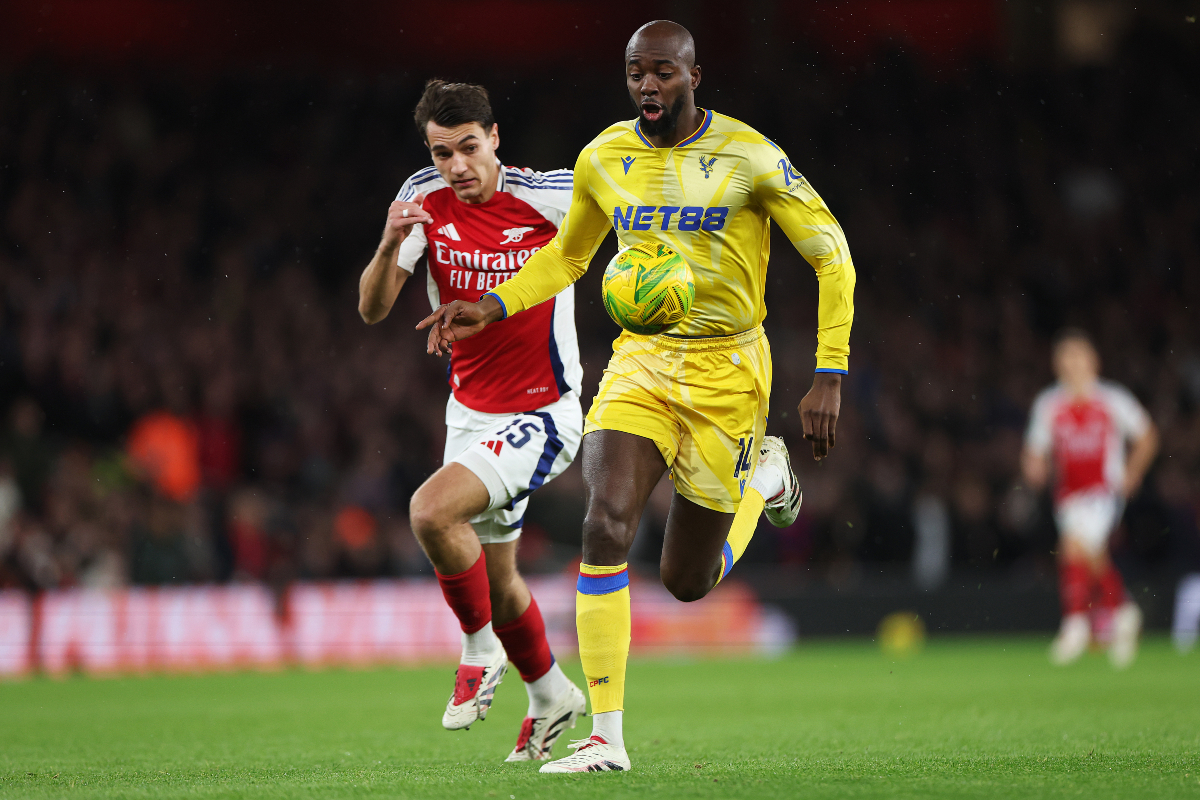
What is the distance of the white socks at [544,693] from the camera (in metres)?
5.93

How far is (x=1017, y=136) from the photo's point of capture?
1955cm

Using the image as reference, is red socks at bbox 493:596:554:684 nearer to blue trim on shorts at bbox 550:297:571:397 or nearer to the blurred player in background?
blue trim on shorts at bbox 550:297:571:397

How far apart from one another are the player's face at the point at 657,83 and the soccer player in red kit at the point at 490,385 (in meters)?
0.98

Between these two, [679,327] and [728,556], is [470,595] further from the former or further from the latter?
[679,327]

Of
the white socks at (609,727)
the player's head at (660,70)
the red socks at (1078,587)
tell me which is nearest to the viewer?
the white socks at (609,727)

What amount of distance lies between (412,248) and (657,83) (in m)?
1.52

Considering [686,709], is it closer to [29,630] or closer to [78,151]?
[29,630]

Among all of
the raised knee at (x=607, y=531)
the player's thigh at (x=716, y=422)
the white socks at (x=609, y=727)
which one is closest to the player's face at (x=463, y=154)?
the player's thigh at (x=716, y=422)

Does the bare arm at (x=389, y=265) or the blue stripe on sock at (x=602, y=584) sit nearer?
the blue stripe on sock at (x=602, y=584)

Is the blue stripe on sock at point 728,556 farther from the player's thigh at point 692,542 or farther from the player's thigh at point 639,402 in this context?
the player's thigh at point 639,402

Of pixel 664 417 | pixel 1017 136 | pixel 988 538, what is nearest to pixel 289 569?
pixel 988 538

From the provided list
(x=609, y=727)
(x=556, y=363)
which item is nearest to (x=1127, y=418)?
(x=556, y=363)

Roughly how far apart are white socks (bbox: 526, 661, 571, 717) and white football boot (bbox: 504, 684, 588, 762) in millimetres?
18

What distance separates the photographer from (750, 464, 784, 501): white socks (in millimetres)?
6176
